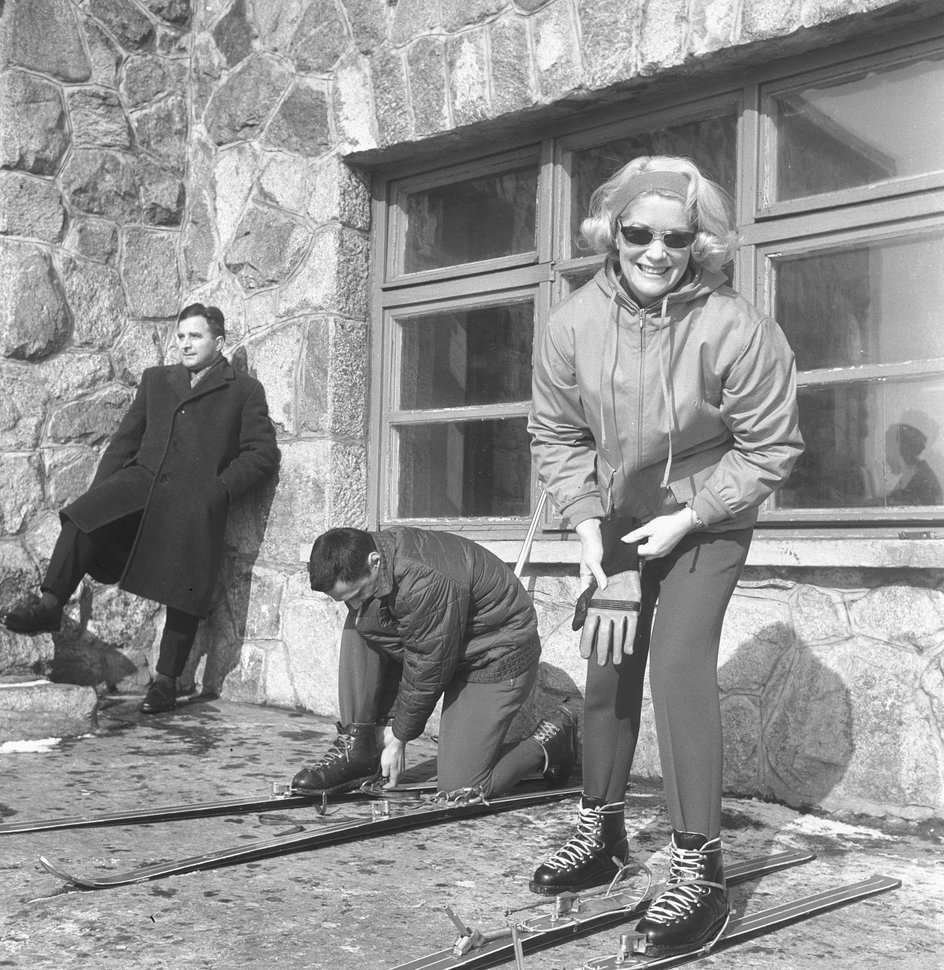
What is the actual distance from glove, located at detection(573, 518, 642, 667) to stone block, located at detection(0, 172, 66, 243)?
3.46m

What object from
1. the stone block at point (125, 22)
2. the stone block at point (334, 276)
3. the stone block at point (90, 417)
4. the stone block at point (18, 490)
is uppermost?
the stone block at point (125, 22)

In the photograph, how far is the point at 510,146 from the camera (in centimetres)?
448

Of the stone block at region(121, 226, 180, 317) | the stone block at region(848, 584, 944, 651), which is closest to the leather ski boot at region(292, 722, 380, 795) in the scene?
the stone block at region(848, 584, 944, 651)

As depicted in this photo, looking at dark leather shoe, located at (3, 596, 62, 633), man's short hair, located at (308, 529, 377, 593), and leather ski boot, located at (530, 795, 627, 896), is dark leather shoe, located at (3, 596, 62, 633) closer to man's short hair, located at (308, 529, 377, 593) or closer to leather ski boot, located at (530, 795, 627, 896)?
man's short hair, located at (308, 529, 377, 593)

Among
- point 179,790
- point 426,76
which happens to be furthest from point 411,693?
point 426,76

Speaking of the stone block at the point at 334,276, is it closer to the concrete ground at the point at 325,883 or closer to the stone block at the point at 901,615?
the concrete ground at the point at 325,883

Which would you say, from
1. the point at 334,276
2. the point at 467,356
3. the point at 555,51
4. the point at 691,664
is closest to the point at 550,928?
the point at 691,664

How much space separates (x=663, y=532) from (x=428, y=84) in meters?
2.70

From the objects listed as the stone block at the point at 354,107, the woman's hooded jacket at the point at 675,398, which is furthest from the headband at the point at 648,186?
the stone block at the point at 354,107

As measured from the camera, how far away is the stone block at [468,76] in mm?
4289

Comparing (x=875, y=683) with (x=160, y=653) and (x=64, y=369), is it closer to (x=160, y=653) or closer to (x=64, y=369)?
(x=160, y=653)

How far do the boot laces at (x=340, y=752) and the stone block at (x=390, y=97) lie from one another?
87.7 inches

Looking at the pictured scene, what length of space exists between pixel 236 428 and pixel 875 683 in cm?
270

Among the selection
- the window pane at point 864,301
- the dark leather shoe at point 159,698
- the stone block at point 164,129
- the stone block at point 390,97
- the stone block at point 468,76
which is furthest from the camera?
the stone block at point 164,129
